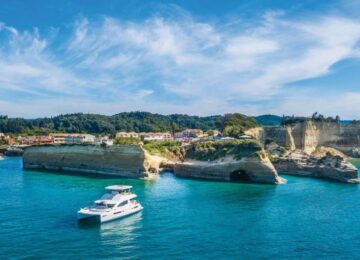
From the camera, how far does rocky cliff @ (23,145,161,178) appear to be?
60638 millimetres

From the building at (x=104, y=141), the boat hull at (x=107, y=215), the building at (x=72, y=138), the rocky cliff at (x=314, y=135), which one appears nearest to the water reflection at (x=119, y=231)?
the boat hull at (x=107, y=215)

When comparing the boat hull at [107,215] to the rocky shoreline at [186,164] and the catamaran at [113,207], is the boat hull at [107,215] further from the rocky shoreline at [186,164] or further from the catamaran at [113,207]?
the rocky shoreline at [186,164]

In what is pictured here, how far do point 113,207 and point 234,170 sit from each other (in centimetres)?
2643

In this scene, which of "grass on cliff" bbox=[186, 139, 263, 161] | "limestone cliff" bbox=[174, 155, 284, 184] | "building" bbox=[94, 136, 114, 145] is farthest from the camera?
"building" bbox=[94, 136, 114, 145]

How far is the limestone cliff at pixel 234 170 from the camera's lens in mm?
54719

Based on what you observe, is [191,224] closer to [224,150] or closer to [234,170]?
[234,170]

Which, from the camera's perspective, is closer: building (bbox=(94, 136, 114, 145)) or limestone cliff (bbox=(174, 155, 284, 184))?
limestone cliff (bbox=(174, 155, 284, 184))

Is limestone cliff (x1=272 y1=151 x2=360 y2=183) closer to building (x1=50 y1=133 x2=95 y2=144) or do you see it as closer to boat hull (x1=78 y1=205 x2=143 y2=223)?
boat hull (x1=78 y1=205 x2=143 y2=223)

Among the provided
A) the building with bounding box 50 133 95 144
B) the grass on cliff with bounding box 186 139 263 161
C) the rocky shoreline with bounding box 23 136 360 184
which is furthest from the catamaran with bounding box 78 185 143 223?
the building with bounding box 50 133 95 144

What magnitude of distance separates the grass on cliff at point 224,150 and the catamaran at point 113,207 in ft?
78.9

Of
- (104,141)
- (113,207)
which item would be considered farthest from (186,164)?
(113,207)

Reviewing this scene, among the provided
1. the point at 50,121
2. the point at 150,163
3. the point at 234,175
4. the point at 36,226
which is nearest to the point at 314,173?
the point at 234,175

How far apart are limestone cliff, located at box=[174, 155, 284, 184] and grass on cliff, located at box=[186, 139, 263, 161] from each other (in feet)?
3.12

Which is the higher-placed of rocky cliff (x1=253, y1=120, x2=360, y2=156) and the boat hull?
rocky cliff (x1=253, y1=120, x2=360, y2=156)
